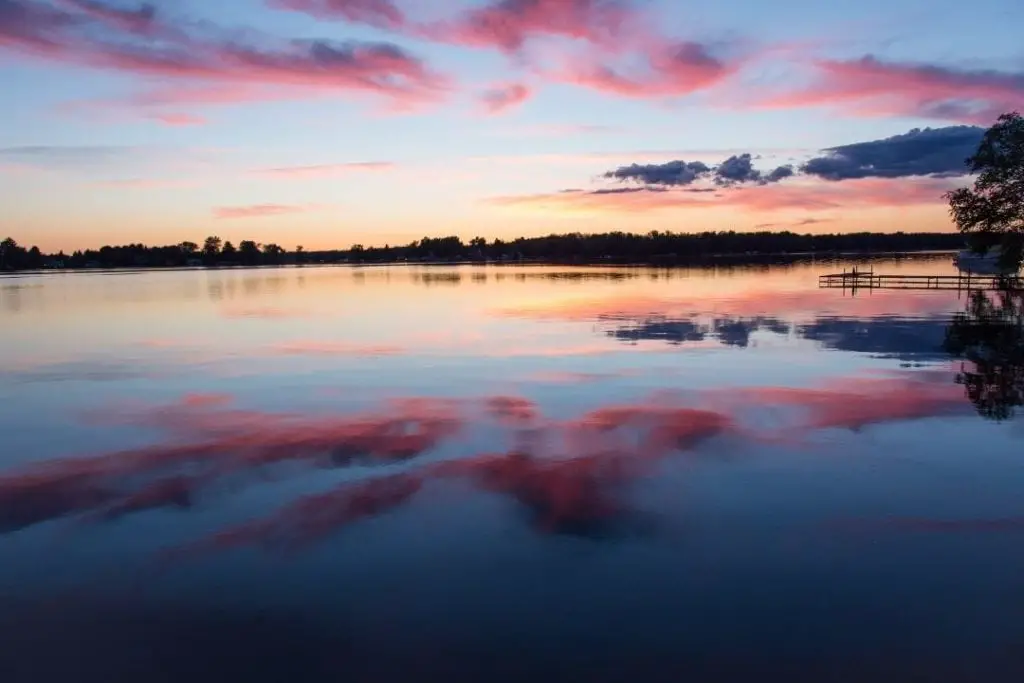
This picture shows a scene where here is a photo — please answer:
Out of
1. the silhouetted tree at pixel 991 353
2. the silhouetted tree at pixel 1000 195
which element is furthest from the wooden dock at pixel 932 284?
the silhouetted tree at pixel 991 353

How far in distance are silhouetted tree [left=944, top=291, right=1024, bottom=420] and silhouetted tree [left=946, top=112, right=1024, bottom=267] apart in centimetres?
1000

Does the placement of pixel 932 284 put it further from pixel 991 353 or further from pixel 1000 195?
pixel 991 353

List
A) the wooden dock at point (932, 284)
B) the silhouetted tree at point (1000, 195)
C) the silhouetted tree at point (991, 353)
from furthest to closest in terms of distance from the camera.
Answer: the wooden dock at point (932, 284)
the silhouetted tree at point (1000, 195)
the silhouetted tree at point (991, 353)

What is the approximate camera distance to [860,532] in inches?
443

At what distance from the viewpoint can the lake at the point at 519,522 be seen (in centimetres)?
838

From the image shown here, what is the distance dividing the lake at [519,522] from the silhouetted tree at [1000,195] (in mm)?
36193

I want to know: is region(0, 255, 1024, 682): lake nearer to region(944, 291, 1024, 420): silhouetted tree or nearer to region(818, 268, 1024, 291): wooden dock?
region(944, 291, 1024, 420): silhouetted tree

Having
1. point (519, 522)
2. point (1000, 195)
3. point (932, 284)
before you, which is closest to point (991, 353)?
point (519, 522)

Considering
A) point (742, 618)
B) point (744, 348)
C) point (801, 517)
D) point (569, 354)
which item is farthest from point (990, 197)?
point (742, 618)

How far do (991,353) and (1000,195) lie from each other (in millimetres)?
34689

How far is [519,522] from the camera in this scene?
38.8 feet

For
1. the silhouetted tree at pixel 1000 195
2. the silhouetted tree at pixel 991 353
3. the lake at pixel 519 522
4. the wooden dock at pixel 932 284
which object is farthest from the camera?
the wooden dock at pixel 932 284

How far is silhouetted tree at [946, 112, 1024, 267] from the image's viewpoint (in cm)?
5456

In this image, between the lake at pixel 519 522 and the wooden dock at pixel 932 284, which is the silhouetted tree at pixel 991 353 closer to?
the lake at pixel 519 522
